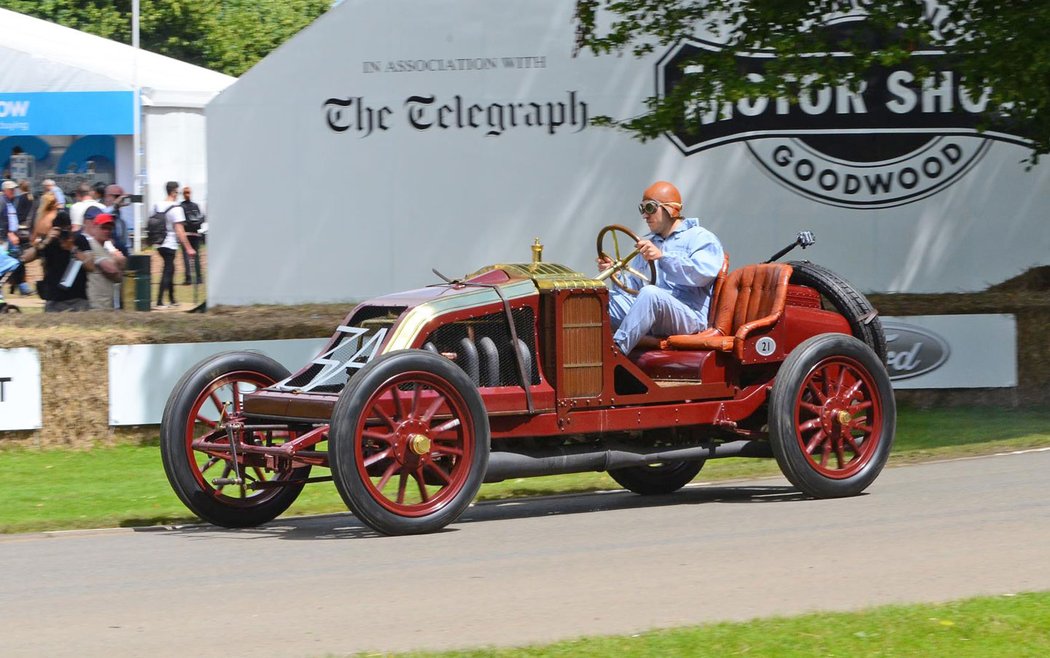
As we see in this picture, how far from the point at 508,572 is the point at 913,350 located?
8380 mm

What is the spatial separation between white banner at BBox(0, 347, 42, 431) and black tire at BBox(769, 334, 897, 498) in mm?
6468

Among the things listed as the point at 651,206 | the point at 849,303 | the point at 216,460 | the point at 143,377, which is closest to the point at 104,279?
the point at 143,377

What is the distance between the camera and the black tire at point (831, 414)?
28.9ft

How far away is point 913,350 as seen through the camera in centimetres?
1445

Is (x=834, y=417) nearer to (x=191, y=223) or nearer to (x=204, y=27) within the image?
(x=191, y=223)

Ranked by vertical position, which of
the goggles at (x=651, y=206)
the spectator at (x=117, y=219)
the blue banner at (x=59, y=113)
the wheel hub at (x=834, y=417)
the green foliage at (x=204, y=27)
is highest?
the green foliage at (x=204, y=27)

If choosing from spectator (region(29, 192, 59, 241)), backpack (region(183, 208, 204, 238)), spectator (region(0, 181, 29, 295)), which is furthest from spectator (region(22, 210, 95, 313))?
backpack (region(183, 208, 204, 238))

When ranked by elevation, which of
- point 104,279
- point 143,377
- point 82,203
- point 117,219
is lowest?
point 143,377

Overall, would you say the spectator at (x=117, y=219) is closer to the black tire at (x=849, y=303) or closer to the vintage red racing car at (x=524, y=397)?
the vintage red racing car at (x=524, y=397)

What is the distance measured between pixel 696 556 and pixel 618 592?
0.96 m

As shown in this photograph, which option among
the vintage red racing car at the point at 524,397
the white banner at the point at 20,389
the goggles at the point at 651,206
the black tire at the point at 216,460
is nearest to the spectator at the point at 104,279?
the white banner at the point at 20,389

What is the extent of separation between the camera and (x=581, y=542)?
7.86 m

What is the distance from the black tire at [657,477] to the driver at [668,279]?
3.55ft

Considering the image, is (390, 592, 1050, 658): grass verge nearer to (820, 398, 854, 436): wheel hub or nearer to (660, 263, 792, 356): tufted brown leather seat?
(820, 398, 854, 436): wheel hub
